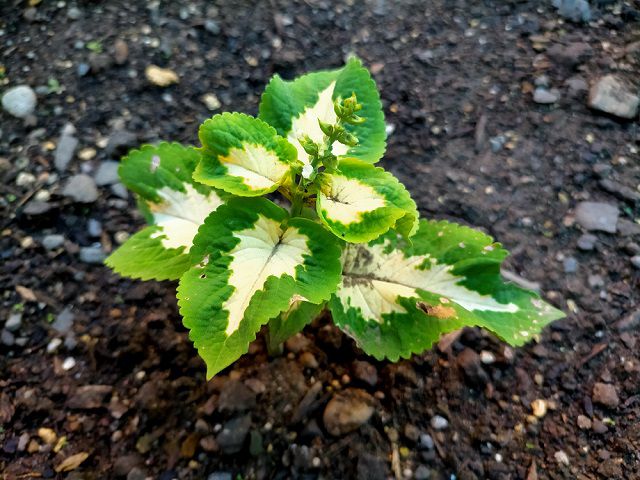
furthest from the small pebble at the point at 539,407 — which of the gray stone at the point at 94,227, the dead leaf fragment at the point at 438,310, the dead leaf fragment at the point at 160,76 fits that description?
the dead leaf fragment at the point at 160,76

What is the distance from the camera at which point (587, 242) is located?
2287 mm

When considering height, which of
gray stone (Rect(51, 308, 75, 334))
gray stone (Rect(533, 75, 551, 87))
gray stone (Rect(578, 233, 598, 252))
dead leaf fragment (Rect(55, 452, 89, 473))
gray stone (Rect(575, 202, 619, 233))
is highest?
gray stone (Rect(533, 75, 551, 87))

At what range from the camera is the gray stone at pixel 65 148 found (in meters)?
2.41

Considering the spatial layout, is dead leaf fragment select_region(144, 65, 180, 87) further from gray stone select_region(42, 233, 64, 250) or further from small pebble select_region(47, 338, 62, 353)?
small pebble select_region(47, 338, 62, 353)

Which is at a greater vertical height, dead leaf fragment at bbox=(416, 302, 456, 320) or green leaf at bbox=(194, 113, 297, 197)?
green leaf at bbox=(194, 113, 297, 197)

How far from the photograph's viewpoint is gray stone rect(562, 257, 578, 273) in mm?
2242

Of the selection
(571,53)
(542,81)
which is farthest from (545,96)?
(571,53)

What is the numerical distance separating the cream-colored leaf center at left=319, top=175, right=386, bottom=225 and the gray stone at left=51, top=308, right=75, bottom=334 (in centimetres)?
111

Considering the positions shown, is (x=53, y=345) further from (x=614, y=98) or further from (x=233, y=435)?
(x=614, y=98)

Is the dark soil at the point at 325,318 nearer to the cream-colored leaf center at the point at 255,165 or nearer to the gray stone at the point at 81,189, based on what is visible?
the gray stone at the point at 81,189

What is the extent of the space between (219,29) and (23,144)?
104 cm

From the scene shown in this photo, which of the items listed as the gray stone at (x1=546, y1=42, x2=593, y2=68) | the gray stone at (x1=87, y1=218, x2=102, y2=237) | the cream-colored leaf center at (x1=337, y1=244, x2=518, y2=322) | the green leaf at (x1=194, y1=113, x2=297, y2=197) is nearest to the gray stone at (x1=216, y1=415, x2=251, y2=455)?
the cream-colored leaf center at (x1=337, y1=244, x2=518, y2=322)

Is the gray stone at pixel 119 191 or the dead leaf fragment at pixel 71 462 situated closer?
the dead leaf fragment at pixel 71 462

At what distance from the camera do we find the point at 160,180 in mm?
1891
